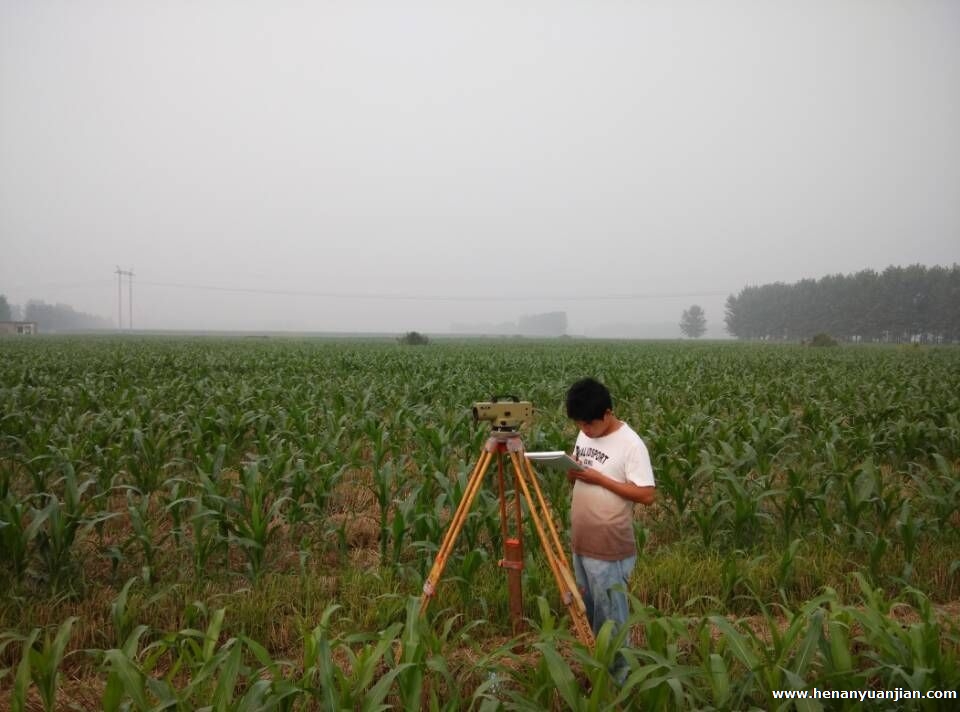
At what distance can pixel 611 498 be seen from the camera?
2.67m

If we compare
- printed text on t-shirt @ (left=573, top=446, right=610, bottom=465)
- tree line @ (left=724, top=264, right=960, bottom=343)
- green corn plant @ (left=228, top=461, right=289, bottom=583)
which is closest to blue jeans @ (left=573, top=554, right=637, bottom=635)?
printed text on t-shirt @ (left=573, top=446, right=610, bottom=465)

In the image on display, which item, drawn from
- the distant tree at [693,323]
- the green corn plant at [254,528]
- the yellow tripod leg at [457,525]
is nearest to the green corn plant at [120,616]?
the green corn plant at [254,528]

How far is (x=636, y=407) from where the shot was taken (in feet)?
33.8

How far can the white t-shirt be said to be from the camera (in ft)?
8.69

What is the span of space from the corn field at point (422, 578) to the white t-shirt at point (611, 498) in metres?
0.30

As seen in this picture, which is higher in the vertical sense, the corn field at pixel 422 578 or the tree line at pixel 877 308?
the tree line at pixel 877 308

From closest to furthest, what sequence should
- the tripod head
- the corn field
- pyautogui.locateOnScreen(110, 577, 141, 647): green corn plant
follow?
the corn field
the tripod head
pyautogui.locateOnScreen(110, 577, 141, 647): green corn plant

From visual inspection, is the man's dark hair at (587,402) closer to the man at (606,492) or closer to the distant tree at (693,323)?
the man at (606,492)

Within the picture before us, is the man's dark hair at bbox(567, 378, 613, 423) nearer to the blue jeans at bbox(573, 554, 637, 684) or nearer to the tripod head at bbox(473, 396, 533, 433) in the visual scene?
the tripod head at bbox(473, 396, 533, 433)

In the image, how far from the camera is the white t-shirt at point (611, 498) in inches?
104

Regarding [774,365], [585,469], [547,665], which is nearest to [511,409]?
[585,469]

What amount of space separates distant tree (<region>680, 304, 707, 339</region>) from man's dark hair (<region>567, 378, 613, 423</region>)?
17198 centimetres

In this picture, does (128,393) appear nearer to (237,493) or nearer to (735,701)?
(237,493)

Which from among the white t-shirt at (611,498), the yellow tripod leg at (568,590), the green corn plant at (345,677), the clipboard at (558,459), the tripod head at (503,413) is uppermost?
the tripod head at (503,413)
